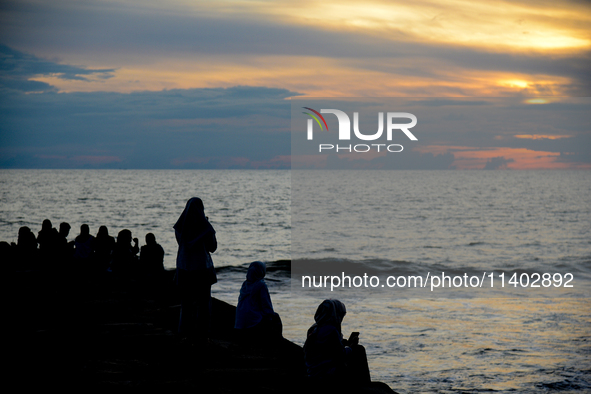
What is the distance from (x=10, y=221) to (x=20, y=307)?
36642 mm

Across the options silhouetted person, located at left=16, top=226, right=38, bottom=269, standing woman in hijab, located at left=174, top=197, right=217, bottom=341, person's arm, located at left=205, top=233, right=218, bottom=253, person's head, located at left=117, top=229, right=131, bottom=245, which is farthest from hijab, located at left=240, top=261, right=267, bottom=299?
silhouetted person, located at left=16, top=226, right=38, bottom=269

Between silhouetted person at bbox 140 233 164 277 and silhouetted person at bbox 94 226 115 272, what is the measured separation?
4.46 feet

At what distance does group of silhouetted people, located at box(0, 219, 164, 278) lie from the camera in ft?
38.1

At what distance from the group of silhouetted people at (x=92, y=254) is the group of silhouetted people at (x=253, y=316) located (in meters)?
4.50

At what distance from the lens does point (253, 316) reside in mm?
7348

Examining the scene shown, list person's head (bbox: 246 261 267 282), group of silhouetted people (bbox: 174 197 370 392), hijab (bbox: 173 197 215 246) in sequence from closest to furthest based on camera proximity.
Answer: group of silhouetted people (bbox: 174 197 370 392) < hijab (bbox: 173 197 215 246) < person's head (bbox: 246 261 267 282)

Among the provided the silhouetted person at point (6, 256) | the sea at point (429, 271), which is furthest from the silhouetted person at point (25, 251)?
the sea at point (429, 271)

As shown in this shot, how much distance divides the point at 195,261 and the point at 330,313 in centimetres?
225

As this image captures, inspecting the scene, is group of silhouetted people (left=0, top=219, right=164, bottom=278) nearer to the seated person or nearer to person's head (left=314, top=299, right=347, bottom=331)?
the seated person

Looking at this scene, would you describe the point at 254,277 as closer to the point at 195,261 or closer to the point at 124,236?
the point at 195,261

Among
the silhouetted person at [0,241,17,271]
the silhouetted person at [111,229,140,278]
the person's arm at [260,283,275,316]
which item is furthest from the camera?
the silhouetted person at [111,229,140,278]

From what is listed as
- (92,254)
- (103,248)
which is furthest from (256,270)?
(92,254)

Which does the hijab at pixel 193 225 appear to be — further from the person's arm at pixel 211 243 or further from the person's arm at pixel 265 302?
the person's arm at pixel 265 302

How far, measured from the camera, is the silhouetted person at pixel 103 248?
12.8m
